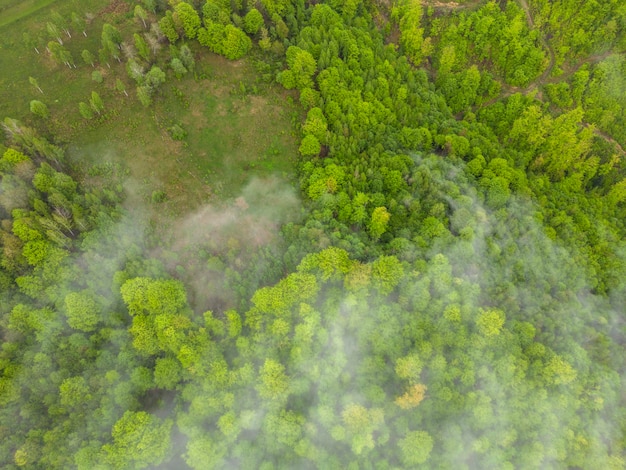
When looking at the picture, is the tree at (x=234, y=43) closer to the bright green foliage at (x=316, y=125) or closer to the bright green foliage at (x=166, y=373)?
the bright green foliage at (x=316, y=125)

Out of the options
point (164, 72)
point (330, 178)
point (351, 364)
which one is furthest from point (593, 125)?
point (164, 72)

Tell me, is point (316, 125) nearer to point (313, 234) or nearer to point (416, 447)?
point (313, 234)

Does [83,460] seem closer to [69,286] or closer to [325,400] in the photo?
[69,286]

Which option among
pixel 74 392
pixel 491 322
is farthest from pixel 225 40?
pixel 491 322

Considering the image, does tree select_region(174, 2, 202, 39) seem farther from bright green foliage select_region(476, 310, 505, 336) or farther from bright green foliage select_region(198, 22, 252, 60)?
bright green foliage select_region(476, 310, 505, 336)

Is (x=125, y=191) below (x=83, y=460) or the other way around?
the other way around
